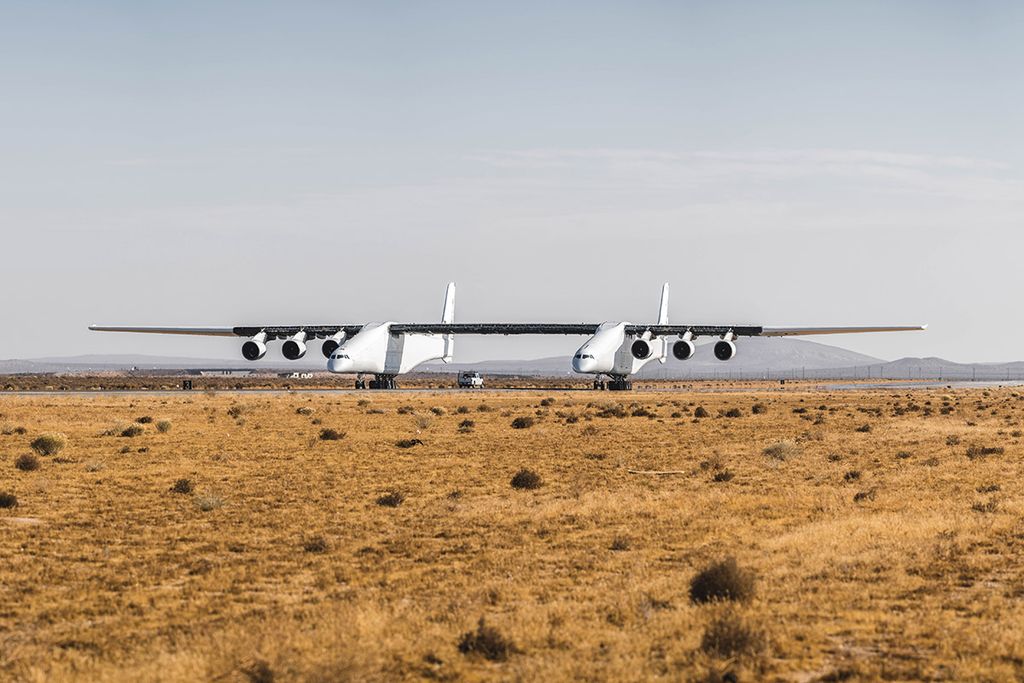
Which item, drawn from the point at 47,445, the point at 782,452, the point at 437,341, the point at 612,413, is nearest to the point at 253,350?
the point at 437,341

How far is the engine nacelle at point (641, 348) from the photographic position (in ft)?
275

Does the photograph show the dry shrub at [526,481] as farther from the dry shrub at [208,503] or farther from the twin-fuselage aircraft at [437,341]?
the twin-fuselage aircraft at [437,341]

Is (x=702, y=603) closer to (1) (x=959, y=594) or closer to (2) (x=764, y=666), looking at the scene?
(2) (x=764, y=666)

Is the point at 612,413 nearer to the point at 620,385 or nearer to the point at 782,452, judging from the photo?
the point at 782,452

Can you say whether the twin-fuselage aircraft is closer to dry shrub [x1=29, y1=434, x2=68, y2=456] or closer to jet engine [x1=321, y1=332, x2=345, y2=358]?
jet engine [x1=321, y1=332, x2=345, y2=358]

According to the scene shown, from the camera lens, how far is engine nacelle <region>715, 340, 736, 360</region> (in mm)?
75219

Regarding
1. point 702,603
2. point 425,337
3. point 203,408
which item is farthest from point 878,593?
point 425,337

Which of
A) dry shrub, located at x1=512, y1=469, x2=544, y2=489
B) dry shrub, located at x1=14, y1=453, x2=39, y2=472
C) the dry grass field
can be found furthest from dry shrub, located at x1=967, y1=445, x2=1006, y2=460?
dry shrub, located at x1=14, y1=453, x2=39, y2=472

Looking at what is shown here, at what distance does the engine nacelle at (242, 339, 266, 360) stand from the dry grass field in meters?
48.4

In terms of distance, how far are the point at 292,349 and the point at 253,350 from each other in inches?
124

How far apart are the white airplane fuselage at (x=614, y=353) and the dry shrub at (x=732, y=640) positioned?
68.5 meters

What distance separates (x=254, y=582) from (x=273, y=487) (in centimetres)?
993

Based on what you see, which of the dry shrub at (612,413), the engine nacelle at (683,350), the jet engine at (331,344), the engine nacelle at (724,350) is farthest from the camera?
the jet engine at (331,344)

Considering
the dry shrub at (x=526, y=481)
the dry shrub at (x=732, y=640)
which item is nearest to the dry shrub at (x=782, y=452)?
the dry shrub at (x=526, y=481)
